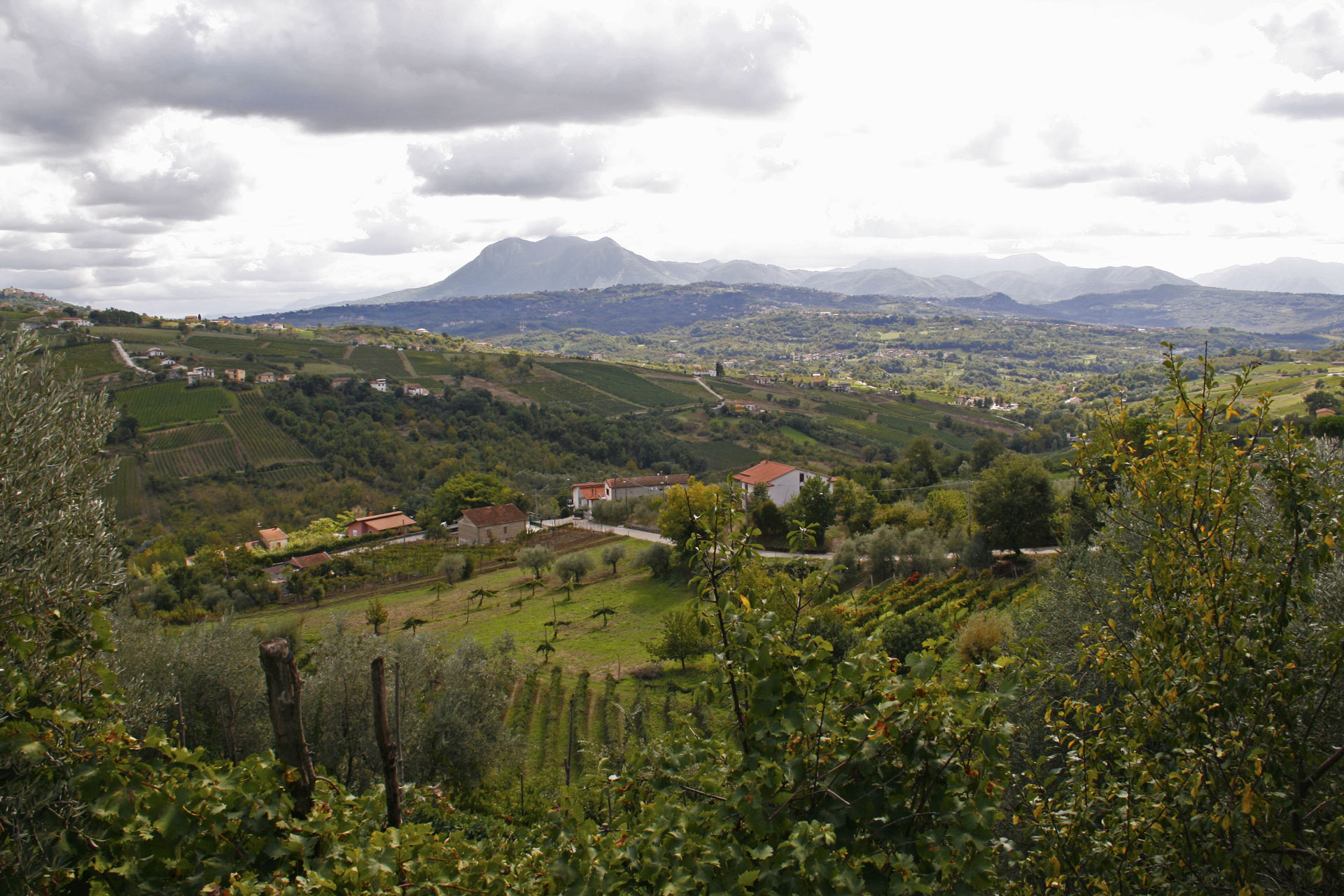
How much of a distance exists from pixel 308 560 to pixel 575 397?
7215 cm

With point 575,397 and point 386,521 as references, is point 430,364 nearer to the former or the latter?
point 575,397

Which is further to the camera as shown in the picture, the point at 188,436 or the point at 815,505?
the point at 188,436

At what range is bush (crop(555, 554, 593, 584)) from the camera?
151 feet

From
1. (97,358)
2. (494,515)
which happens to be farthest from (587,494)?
(97,358)

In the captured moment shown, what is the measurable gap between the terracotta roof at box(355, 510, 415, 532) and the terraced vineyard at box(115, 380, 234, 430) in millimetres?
30597

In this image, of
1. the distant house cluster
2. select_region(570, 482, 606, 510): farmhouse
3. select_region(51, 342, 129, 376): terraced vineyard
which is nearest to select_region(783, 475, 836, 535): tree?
the distant house cluster

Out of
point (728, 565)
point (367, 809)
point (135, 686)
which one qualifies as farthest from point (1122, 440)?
point (135, 686)

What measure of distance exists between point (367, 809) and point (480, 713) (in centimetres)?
1691

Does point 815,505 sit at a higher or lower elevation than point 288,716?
lower

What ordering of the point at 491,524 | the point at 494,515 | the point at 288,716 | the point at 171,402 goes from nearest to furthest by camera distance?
the point at 288,716 → the point at 491,524 → the point at 494,515 → the point at 171,402

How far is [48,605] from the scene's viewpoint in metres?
4.50

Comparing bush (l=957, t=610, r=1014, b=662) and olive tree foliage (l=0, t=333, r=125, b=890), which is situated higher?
olive tree foliage (l=0, t=333, r=125, b=890)

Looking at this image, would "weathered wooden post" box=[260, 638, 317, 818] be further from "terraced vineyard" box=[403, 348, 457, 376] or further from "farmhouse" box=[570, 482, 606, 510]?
"terraced vineyard" box=[403, 348, 457, 376]

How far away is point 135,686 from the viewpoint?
15133mm
